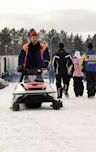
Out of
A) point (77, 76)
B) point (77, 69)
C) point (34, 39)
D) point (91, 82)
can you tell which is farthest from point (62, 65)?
point (34, 39)

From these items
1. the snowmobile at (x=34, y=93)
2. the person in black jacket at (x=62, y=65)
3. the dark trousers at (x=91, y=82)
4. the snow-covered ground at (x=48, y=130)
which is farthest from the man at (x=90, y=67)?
the snow-covered ground at (x=48, y=130)

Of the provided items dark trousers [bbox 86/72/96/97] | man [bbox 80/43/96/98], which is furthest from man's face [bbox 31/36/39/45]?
dark trousers [bbox 86/72/96/97]

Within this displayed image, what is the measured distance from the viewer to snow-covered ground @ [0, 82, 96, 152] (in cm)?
805

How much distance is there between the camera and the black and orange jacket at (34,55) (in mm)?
14453

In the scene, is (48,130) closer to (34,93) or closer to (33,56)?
(34,93)

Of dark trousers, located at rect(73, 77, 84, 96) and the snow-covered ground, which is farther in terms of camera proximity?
dark trousers, located at rect(73, 77, 84, 96)

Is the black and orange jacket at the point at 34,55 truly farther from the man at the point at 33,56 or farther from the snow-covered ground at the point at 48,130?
the snow-covered ground at the point at 48,130

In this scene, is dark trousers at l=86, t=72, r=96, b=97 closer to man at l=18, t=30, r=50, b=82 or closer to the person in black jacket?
the person in black jacket

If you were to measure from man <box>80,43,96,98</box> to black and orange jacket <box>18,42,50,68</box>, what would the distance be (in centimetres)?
354

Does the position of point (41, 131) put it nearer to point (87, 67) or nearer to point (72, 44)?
point (87, 67)

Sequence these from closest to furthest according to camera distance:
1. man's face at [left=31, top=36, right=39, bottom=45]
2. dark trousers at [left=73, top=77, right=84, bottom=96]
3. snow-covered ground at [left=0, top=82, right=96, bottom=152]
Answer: snow-covered ground at [left=0, top=82, right=96, bottom=152], man's face at [left=31, top=36, right=39, bottom=45], dark trousers at [left=73, top=77, right=84, bottom=96]

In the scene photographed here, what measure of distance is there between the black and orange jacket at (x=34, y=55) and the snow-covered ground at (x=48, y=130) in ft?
4.29

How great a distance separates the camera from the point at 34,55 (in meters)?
14.5

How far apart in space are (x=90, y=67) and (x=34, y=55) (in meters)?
3.69
